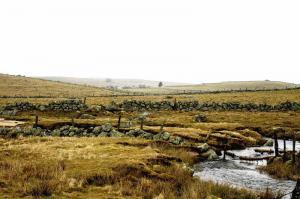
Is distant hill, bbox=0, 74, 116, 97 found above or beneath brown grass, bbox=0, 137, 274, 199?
above

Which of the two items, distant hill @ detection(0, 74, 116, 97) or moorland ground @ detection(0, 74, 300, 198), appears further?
distant hill @ detection(0, 74, 116, 97)

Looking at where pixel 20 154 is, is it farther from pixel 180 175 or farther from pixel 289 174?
pixel 289 174

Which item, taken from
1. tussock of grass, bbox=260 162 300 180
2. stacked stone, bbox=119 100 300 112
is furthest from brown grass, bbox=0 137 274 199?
stacked stone, bbox=119 100 300 112

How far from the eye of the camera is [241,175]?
2684 cm

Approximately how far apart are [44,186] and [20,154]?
35.0 feet

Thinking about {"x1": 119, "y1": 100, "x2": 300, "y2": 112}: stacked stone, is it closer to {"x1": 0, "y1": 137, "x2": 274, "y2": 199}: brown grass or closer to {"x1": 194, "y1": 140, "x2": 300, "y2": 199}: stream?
{"x1": 194, "y1": 140, "x2": 300, "y2": 199}: stream

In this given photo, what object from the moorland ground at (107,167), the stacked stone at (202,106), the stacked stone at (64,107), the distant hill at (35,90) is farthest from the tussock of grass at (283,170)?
the distant hill at (35,90)

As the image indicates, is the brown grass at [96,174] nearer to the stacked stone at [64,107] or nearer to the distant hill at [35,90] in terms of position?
the stacked stone at [64,107]

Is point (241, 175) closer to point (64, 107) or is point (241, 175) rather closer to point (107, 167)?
point (107, 167)

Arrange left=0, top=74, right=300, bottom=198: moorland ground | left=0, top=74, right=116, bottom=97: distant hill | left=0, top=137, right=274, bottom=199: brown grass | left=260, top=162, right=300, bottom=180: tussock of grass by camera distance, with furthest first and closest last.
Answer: left=0, top=74, right=116, bottom=97: distant hill
left=260, top=162, right=300, bottom=180: tussock of grass
left=0, top=74, right=300, bottom=198: moorland ground
left=0, top=137, right=274, bottom=199: brown grass

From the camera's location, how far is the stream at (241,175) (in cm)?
2330

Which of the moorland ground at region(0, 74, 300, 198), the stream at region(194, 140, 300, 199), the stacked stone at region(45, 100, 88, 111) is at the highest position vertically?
the stacked stone at region(45, 100, 88, 111)

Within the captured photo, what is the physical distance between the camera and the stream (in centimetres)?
2330

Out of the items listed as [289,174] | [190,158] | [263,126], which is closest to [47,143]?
[190,158]
